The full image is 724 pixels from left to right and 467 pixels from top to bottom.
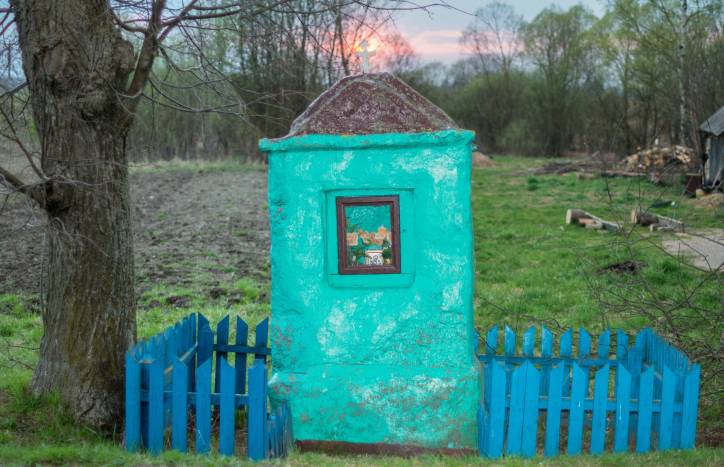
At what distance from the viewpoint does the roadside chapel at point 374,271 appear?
529 centimetres

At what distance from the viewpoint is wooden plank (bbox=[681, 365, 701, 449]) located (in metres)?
5.16

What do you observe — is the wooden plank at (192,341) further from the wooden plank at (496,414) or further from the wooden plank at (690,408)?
the wooden plank at (690,408)

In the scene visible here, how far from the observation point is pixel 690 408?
5188 mm

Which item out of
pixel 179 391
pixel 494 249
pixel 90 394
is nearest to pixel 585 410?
pixel 179 391

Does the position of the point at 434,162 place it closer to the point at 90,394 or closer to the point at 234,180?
the point at 90,394

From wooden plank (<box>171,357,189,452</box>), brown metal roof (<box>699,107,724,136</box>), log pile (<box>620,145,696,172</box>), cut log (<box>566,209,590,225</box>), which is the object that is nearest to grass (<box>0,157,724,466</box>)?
cut log (<box>566,209,590,225</box>)

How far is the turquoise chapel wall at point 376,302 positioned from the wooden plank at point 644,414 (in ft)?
3.88

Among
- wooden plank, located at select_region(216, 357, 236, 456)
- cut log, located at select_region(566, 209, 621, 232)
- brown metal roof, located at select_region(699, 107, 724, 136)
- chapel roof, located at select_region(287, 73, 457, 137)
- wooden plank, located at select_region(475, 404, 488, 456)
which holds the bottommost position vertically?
wooden plank, located at select_region(475, 404, 488, 456)

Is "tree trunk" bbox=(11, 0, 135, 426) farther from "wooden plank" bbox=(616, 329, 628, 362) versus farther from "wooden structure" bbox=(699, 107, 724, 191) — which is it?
"wooden structure" bbox=(699, 107, 724, 191)

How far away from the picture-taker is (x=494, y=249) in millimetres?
13883

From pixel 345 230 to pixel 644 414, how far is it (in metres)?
2.55

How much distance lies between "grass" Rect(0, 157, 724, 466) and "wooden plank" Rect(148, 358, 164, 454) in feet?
0.81

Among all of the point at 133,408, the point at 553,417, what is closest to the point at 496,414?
the point at 553,417

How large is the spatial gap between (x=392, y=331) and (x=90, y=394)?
2.39 meters
